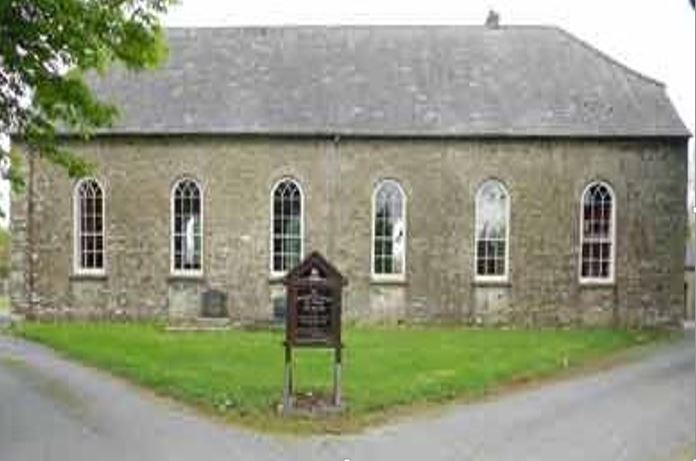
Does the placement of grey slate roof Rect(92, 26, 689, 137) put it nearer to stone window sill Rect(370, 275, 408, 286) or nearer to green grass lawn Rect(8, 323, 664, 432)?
stone window sill Rect(370, 275, 408, 286)

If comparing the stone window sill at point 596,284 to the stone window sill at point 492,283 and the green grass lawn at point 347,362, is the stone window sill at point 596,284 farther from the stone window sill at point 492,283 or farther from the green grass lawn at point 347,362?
the stone window sill at point 492,283

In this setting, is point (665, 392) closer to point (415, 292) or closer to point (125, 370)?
point (125, 370)

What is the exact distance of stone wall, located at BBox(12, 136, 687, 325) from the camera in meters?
31.3

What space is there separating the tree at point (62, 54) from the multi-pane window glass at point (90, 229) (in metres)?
13.8

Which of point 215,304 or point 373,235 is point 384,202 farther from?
point 215,304

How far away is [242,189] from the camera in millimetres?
32094

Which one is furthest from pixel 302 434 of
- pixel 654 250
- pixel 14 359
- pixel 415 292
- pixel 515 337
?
pixel 654 250

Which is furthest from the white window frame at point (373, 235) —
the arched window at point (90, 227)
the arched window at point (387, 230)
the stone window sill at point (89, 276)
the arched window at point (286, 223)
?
the arched window at point (90, 227)

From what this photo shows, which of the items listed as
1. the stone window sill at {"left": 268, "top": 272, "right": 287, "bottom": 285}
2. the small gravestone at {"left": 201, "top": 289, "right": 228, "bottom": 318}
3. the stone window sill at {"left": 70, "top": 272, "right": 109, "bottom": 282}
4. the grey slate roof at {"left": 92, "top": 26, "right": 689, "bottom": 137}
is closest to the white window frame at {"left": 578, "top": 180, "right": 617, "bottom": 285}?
the grey slate roof at {"left": 92, "top": 26, "right": 689, "bottom": 137}

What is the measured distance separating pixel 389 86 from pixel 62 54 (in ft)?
60.0

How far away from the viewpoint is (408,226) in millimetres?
31562

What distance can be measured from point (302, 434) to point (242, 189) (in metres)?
17.6

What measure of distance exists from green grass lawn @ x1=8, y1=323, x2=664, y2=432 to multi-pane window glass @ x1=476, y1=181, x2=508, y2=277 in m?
2.27

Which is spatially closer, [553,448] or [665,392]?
[553,448]
